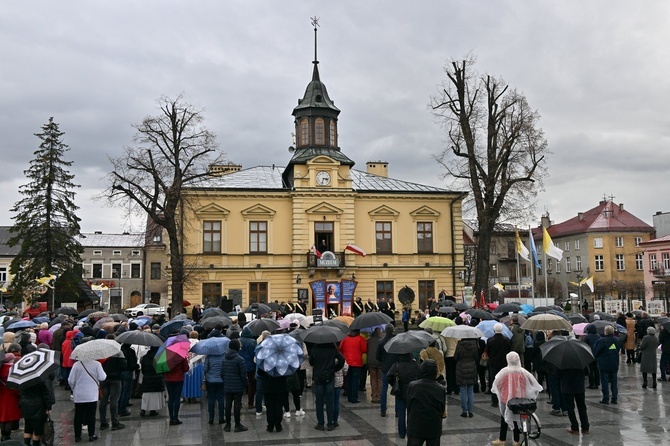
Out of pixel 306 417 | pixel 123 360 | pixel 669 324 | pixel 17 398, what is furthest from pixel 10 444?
pixel 669 324

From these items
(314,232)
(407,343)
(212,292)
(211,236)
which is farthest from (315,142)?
(407,343)

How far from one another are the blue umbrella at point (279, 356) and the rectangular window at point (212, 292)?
26796 millimetres

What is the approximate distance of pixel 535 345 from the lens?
45.8 feet

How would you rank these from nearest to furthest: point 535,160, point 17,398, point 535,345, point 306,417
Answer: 1. point 17,398
2. point 306,417
3. point 535,345
4. point 535,160

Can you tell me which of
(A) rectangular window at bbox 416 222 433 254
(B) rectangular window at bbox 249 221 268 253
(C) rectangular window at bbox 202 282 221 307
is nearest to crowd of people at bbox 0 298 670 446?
(C) rectangular window at bbox 202 282 221 307

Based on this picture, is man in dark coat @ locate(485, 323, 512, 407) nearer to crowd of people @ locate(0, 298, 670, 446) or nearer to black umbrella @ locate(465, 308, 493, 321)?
crowd of people @ locate(0, 298, 670, 446)

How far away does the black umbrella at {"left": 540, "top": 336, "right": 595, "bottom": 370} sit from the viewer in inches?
395

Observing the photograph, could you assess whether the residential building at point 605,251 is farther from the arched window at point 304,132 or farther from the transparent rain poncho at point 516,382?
the transparent rain poncho at point 516,382

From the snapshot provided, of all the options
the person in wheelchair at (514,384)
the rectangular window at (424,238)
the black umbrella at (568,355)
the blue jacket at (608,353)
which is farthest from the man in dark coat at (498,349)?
the rectangular window at (424,238)

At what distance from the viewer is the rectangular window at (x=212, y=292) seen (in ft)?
120

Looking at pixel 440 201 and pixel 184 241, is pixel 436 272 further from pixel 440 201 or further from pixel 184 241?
pixel 184 241

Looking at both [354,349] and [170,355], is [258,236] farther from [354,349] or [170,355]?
[170,355]

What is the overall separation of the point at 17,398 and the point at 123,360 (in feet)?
6.61

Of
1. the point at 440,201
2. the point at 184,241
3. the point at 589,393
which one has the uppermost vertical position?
the point at 440,201
